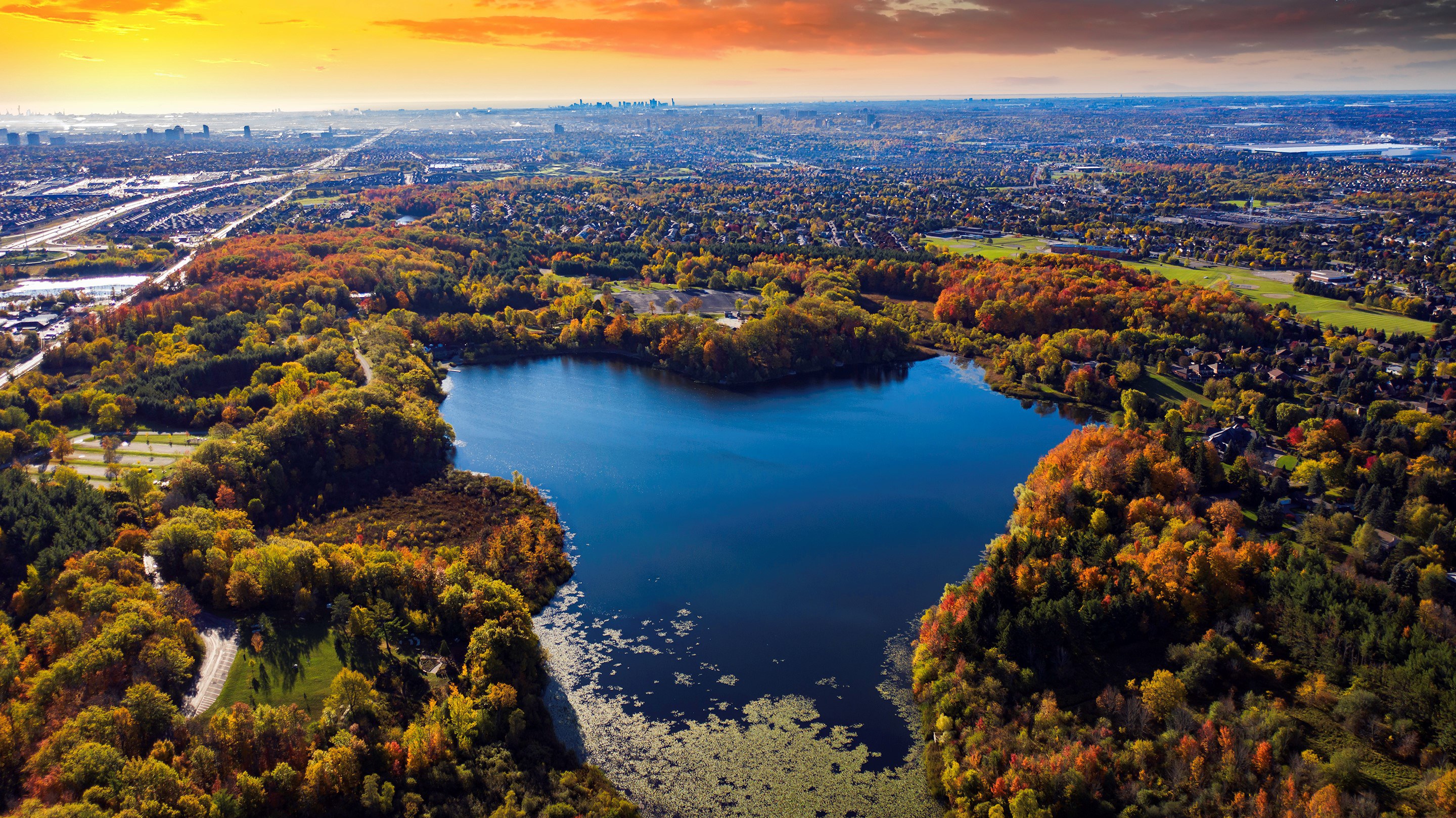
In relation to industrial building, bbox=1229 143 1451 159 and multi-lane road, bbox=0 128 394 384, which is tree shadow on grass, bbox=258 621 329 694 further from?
industrial building, bbox=1229 143 1451 159

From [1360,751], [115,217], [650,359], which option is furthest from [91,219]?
[1360,751]

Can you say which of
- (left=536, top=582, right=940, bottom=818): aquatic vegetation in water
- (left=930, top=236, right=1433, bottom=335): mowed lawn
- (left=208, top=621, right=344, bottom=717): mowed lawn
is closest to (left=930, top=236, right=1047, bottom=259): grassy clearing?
(left=930, top=236, right=1433, bottom=335): mowed lawn

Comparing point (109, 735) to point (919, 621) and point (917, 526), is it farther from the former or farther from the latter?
point (917, 526)

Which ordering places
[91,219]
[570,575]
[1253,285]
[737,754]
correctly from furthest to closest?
[91,219], [1253,285], [570,575], [737,754]

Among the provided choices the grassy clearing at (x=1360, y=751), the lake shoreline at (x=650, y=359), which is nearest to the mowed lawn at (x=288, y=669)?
the grassy clearing at (x=1360, y=751)

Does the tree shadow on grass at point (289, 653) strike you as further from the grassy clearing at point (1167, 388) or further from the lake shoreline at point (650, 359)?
the grassy clearing at point (1167, 388)

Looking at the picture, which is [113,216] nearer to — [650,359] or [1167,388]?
[650,359]
